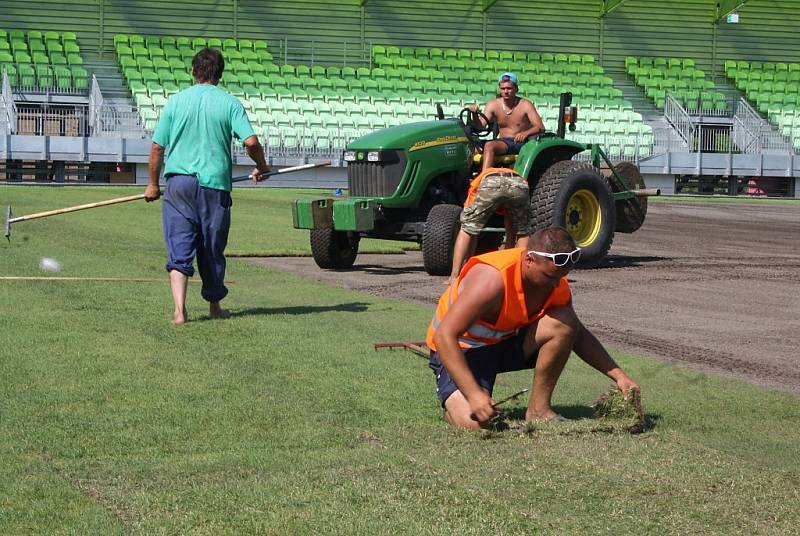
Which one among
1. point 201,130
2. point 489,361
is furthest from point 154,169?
point 489,361

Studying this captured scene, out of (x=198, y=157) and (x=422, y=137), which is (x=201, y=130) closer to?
(x=198, y=157)

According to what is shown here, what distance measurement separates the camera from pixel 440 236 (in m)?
13.1

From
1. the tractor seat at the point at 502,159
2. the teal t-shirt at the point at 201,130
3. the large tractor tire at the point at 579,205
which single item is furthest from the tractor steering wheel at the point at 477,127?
the teal t-shirt at the point at 201,130

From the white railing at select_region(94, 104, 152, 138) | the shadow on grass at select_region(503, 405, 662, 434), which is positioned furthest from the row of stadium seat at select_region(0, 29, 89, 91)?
the shadow on grass at select_region(503, 405, 662, 434)

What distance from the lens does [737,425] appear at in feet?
20.6

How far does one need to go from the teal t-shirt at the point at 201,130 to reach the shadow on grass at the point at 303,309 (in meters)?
1.11

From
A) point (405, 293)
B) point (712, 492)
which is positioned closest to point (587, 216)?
point (405, 293)

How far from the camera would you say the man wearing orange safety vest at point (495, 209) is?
34.3 feet

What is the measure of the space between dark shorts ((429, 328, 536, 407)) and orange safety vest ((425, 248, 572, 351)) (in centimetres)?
6

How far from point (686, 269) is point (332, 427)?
9373 mm

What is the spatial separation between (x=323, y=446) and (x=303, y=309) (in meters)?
4.89

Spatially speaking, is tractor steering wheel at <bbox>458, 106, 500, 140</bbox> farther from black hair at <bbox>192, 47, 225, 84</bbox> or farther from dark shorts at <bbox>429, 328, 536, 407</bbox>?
dark shorts at <bbox>429, 328, 536, 407</bbox>

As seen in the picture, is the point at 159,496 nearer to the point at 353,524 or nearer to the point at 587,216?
the point at 353,524

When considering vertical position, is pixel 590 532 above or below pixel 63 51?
below
